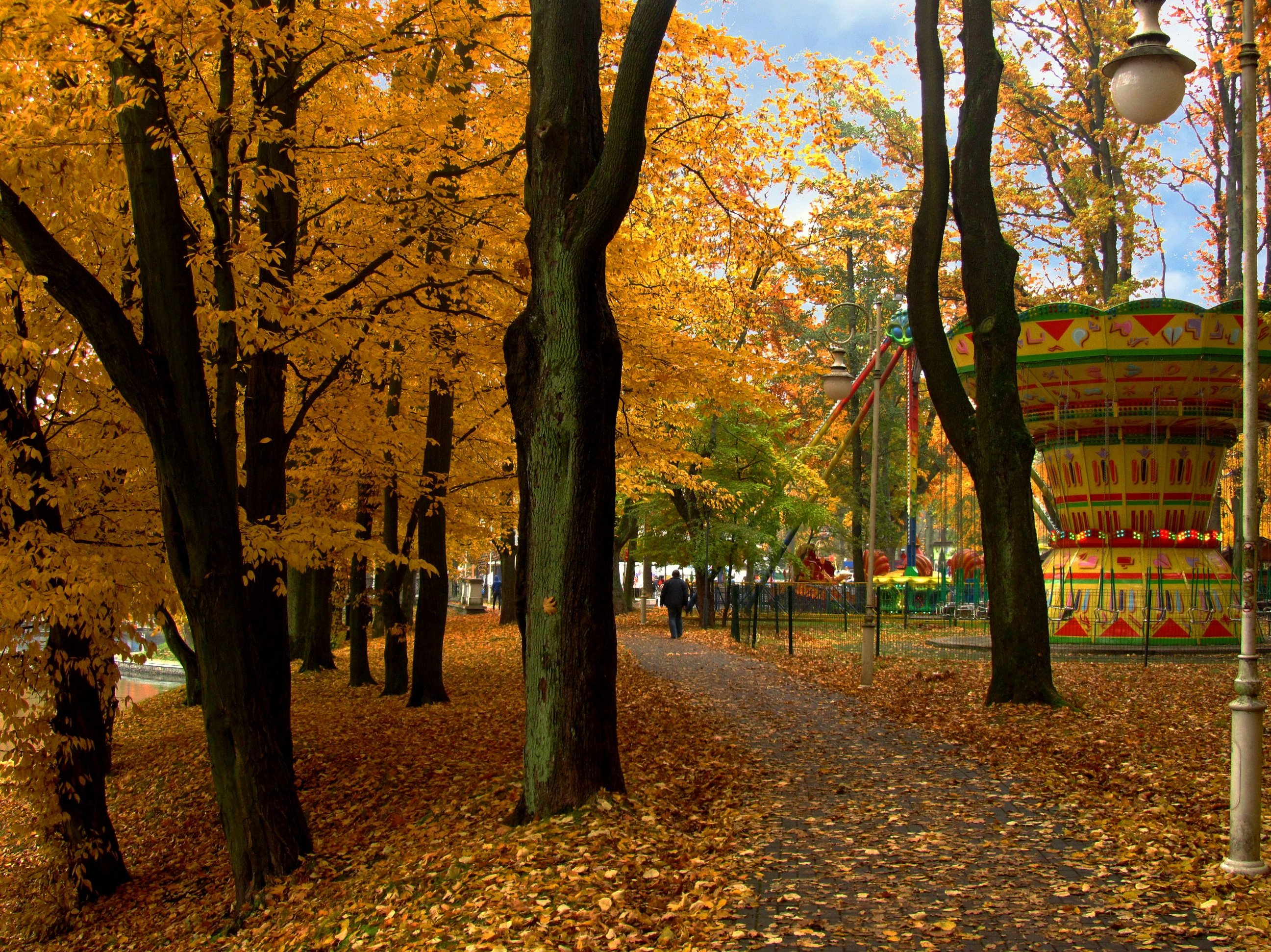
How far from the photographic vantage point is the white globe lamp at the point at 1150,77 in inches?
253

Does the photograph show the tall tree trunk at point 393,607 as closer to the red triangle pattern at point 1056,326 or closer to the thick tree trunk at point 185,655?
the thick tree trunk at point 185,655

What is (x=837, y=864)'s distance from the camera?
5.82 metres

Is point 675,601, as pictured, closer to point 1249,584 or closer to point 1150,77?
point 1150,77

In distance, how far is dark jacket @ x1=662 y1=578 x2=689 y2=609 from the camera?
24.9m

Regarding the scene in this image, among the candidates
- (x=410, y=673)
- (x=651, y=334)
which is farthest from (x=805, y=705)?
(x=410, y=673)

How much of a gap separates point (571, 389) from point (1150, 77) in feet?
14.5

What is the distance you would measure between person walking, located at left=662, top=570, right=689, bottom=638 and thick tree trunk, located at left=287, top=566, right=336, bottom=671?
8.48 m

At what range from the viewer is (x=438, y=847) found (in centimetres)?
687

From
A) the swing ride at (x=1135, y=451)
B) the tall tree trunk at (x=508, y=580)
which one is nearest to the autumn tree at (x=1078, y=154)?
the swing ride at (x=1135, y=451)

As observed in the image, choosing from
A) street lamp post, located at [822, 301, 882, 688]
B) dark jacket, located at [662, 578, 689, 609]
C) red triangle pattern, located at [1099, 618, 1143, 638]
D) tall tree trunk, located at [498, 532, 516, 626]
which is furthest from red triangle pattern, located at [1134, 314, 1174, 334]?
tall tree trunk, located at [498, 532, 516, 626]

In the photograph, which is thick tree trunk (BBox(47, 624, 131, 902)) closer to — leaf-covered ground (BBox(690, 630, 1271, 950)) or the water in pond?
leaf-covered ground (BBox(690, 630, 1271, 950))

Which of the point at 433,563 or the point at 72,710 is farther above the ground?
the point at 433,563

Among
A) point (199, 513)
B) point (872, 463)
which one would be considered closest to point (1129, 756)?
point (199, 513)

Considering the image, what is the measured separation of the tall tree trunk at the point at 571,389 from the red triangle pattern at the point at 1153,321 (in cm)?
1402
